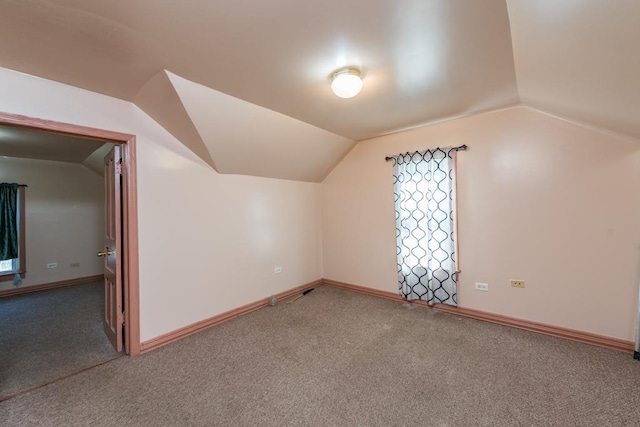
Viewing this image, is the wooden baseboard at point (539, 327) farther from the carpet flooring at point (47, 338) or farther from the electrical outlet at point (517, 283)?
the carpet flooring at point (47, 338)

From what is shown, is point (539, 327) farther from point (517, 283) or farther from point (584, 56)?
point (584, 56)

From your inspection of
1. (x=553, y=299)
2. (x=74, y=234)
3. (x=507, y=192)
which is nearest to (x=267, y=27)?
(x=507, y=192)

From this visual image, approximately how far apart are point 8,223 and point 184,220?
13.7 feet

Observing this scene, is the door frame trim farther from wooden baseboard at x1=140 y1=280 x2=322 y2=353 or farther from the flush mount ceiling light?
the flush mount ceiling light

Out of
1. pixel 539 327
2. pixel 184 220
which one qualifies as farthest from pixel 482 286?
pixel 184 220

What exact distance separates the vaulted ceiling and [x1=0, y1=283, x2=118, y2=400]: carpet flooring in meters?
2.22

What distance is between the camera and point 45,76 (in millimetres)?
1892

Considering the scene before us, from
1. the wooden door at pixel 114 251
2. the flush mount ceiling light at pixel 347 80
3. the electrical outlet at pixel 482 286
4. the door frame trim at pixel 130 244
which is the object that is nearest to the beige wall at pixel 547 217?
the electrical outlet at pixel 482 286

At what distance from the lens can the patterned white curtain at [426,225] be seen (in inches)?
122

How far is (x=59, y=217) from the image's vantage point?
190 inches

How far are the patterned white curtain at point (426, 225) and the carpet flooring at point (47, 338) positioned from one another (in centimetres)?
336

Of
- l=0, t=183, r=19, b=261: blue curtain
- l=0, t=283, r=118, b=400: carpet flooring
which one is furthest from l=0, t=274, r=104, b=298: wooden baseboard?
l=0, t=183, r=19, b=261: blue curtain

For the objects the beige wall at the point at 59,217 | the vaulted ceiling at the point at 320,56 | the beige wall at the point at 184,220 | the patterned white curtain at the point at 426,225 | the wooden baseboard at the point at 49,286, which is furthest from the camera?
the beige wall at the point at 59,217

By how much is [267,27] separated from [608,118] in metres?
2.67
